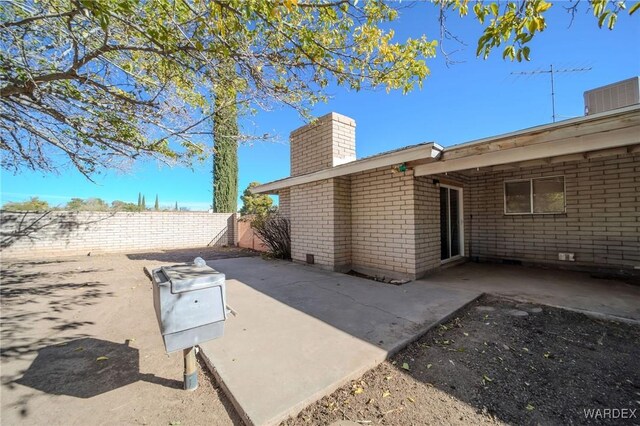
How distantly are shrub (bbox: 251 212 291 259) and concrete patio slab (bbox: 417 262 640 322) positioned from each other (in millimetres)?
4846

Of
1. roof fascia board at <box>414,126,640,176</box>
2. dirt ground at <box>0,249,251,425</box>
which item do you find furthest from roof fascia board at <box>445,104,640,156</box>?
dirt ground at <box>0,249,251,425</box>

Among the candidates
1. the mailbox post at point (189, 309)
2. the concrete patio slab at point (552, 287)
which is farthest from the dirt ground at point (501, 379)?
the mailbox post at point (189, 309)

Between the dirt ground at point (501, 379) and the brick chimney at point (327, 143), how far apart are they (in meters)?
5.52

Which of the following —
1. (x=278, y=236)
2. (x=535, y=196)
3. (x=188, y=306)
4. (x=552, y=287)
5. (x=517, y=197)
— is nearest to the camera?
(x=188, y=306)

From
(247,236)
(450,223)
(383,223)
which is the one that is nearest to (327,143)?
(383,223)

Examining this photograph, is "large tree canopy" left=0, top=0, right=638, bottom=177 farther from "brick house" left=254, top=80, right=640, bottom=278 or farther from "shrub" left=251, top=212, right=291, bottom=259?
"shrub" left=251, top=212, right=291, bottom=259

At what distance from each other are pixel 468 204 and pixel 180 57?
7.85 metres

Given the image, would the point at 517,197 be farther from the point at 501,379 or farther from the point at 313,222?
the point at 501,379

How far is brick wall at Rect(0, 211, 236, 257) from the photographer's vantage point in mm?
10641

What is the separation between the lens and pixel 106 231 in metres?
12.3

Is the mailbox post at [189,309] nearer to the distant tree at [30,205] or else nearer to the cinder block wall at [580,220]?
the cinder block wall at [580,220]

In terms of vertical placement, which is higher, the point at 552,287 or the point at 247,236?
the point at 247,236

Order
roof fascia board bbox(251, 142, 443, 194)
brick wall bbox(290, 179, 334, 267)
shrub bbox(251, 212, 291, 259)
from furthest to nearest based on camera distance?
shrub bbox(251, 212, 291, 259), brick wall bbox(290, 179, 334, 267), roof fascia board bbox(251, 142, 443, 194)

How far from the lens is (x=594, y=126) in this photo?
3.37 metres
